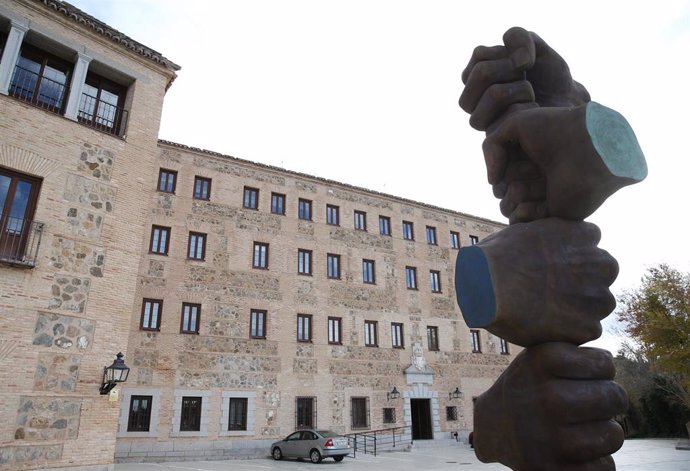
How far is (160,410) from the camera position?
17.7m

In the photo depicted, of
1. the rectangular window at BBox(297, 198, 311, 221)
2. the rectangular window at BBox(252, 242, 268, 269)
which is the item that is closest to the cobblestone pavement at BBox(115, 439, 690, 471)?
the rectangular window at BBox(252, 242, 268, 269)

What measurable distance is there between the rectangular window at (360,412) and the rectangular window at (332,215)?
8.75m

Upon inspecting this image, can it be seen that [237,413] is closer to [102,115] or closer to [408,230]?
[102,115]

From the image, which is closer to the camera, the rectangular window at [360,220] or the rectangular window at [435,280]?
the rectangular window at [360,220]

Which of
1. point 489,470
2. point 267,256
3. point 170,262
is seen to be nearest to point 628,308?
point 489,470

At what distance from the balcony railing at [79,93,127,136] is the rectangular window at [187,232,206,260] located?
8.86 m

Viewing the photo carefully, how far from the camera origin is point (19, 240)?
379 inches

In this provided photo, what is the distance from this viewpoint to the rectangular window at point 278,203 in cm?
2264

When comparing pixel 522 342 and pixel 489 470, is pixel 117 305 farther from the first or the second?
pixel 489 470

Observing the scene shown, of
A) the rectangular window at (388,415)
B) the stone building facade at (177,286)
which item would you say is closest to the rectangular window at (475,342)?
the stone building facade at (177,286)

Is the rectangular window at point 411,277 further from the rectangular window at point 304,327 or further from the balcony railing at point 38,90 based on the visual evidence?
the balcony railing at point 38,90

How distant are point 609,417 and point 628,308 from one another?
77.8ft

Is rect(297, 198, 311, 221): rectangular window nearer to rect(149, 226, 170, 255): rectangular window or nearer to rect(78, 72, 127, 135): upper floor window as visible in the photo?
rect(149, 226, 170, 255): rectangular window

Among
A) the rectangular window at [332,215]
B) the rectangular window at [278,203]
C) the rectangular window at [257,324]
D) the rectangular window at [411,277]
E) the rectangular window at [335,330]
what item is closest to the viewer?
the rectangular window at [257,324]
